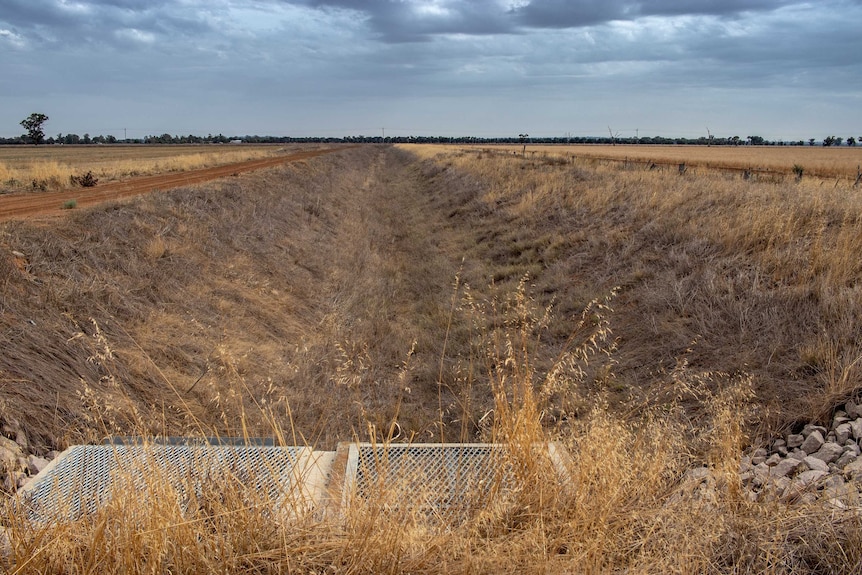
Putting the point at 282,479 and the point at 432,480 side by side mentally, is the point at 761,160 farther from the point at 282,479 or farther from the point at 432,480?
the point at 282,479

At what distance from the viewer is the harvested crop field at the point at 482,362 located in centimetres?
258

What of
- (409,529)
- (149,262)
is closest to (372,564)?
(409,529)

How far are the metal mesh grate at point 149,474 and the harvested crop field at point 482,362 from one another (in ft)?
0.43

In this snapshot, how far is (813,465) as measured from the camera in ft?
13.0

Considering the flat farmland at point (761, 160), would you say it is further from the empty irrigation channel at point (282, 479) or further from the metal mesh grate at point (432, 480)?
the empty irrigation channel at point (282, 479)

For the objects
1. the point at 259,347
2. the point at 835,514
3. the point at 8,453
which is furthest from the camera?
the point at 259,347

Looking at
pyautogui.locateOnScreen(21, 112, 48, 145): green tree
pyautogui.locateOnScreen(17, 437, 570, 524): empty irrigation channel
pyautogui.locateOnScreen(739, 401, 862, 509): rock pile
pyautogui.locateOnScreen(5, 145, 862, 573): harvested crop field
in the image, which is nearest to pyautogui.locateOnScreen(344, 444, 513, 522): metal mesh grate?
pyautogui.locateOnScreen(17, 437, 570, 524): empty irrigation channel

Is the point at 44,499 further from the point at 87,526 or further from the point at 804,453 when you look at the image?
the point at 804,453

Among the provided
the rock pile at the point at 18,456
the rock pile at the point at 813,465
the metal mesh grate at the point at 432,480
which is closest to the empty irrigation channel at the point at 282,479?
the metal mesh grate at the point at 432,480

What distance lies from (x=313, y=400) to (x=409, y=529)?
467cm

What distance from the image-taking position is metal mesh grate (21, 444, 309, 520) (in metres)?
2.74

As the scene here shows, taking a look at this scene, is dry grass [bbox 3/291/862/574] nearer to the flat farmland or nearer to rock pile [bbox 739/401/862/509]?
rock pile [bbox 739/401/862/509]

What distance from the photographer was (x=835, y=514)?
9.53ft

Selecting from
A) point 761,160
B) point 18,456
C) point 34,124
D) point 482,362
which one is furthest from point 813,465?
point 34,124
